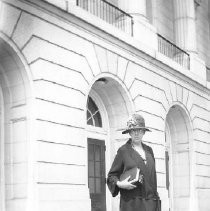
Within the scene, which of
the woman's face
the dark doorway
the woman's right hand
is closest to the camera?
the woman's right hand

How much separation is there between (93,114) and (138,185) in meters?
9.43

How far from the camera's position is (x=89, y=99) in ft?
48.0

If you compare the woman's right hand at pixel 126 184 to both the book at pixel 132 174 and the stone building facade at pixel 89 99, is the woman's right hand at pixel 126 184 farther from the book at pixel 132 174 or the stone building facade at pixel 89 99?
the stone building facade at pixel 89 99

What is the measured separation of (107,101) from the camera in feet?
48.7

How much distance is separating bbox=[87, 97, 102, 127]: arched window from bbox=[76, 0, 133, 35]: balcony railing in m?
2.48

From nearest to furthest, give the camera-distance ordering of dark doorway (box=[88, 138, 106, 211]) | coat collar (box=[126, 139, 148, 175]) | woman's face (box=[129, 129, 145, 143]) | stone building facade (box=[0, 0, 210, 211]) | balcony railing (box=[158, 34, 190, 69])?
coat collar (box=[126, 139, 148, 175])
woman's face (box=[129, 129, 145, 143])
stone building facade (box=[0, 0, 210, 211])
dark doorway (box=[88, 138, 106, 211])
balcony railing (box=[158, 34, 190, 69])

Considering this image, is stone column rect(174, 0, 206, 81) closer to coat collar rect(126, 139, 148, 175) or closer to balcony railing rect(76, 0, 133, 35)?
balcony railing rect(76, 0, 133, 35)

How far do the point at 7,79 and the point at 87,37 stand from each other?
2.72m

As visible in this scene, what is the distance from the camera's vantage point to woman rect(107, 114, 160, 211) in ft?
17.1

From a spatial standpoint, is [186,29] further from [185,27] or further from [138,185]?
[138,185]

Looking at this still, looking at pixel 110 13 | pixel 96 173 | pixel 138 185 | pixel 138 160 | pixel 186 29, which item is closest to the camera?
pixel 138 185

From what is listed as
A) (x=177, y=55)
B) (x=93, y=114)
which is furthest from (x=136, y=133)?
(x=177, y=55)

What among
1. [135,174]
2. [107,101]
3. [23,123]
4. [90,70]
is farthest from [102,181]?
[135,174]

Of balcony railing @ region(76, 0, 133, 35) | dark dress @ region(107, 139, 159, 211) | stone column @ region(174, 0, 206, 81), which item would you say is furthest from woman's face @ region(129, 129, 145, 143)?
stone column @ region(174, 0, 206, 81)
